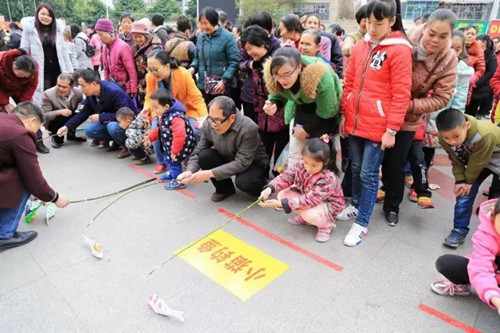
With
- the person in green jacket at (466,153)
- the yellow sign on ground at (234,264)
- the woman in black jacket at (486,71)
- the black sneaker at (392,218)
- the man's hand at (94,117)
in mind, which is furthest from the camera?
the woman in black jacket at (486,71)

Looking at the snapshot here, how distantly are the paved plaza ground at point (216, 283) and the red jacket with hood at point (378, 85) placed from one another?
86 cm

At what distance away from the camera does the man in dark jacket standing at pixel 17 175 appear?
2.29 meters

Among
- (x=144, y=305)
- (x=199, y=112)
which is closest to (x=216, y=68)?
(x=199, y=112)

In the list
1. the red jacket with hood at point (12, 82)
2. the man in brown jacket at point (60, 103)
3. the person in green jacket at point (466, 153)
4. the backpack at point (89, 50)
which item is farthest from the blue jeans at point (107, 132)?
the backpack at point (89, 50)

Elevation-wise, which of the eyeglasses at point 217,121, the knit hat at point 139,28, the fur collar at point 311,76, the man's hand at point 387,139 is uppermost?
the knit hat at point 139,28

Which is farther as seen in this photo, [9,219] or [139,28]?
[139,28]

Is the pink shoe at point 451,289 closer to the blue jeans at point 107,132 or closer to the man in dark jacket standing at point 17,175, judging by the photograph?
the man in dark jacket standing at point 17,175

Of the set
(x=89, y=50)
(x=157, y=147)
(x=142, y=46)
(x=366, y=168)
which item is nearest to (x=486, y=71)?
(x=366, y=168)

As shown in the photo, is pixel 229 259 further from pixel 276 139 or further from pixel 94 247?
pixel 276 139

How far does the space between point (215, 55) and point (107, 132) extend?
5.43 feet

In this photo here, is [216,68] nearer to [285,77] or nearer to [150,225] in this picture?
[285,77]

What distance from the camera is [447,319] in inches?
74.4

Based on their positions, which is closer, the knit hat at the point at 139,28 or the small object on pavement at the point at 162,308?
the small object on pavement at the point at 162,308

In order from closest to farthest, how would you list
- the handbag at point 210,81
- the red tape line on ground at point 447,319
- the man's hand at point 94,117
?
1. the red tape line on ground at point 447,319
2. the handbag at point 210,81
3. the man's hand at point 94,117
